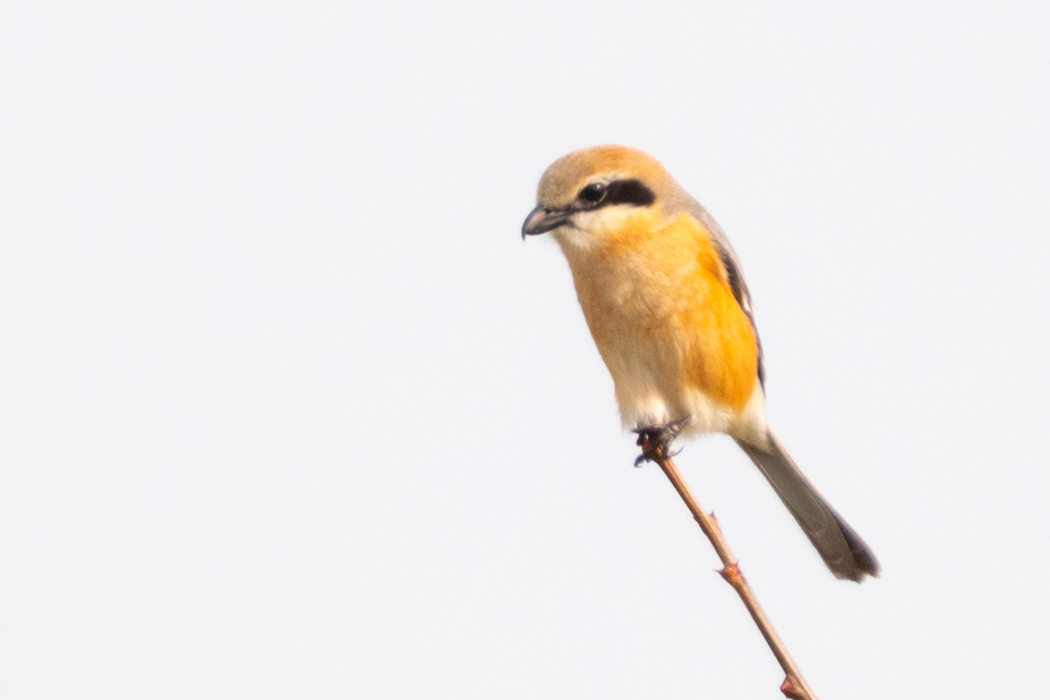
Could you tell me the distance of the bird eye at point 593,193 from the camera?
4.54 meters

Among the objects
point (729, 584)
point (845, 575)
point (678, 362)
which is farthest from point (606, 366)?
point (729, 584)

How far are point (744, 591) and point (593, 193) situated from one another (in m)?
1.79

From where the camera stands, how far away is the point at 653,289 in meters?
4.78

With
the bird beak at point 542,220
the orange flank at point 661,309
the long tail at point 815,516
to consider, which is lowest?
the long tail at point 815,516

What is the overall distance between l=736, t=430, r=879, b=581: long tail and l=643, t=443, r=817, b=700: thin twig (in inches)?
72.9

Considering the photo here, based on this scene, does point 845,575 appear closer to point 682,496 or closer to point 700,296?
point 700,296

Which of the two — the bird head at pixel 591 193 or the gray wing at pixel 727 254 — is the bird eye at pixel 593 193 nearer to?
the bird head at pixel 591 193

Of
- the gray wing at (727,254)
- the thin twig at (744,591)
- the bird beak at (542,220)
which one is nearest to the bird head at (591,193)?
the bird beak at (542,220)

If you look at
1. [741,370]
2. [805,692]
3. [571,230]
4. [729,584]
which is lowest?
[805,692]

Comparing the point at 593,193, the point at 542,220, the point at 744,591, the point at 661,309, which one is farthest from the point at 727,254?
the point at 744,591

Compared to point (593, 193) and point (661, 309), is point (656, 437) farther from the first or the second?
point (593, 193)

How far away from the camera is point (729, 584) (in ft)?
10.8

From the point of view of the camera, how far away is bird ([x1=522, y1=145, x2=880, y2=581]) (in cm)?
458

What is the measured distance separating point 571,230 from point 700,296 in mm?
608
